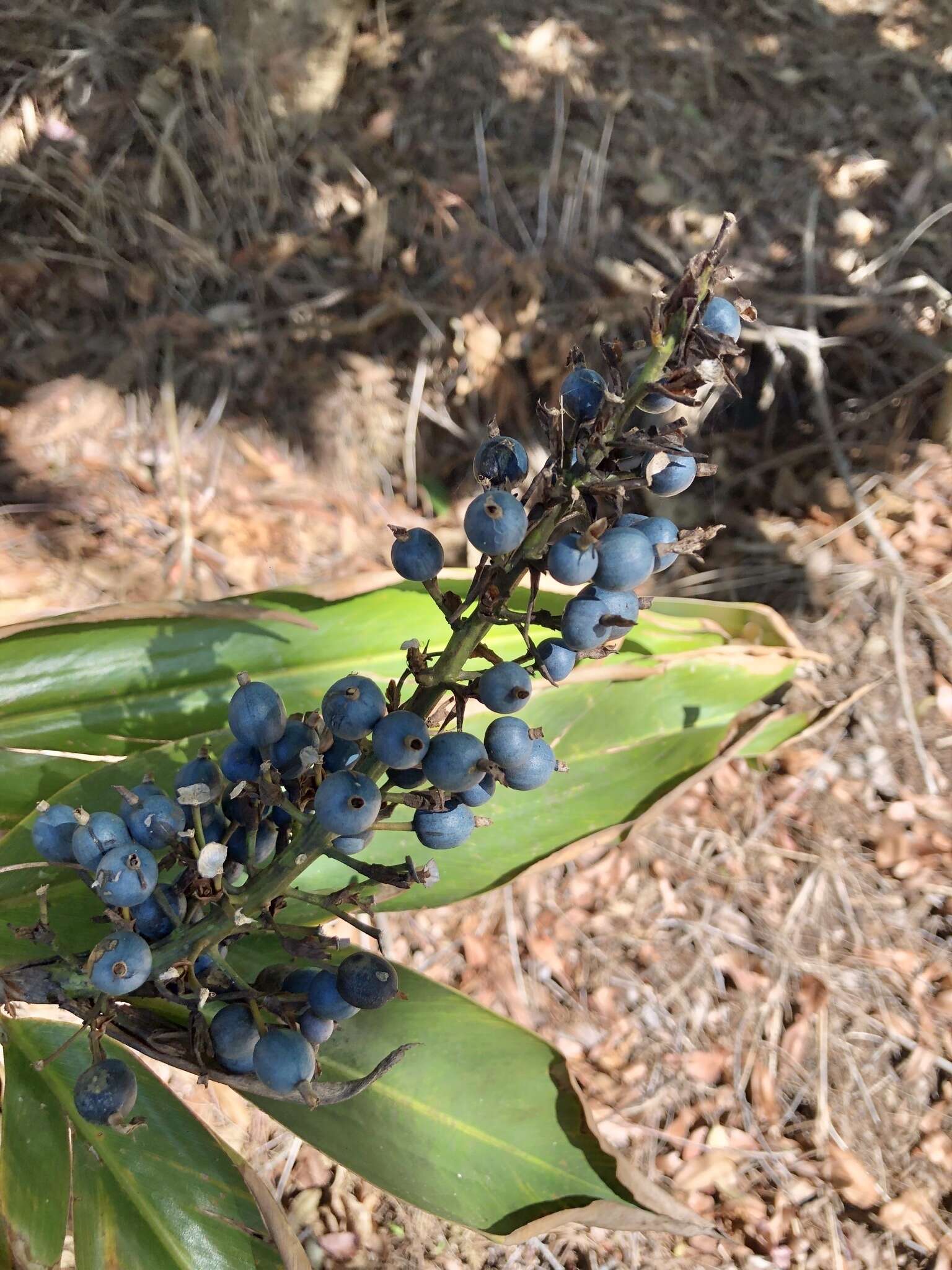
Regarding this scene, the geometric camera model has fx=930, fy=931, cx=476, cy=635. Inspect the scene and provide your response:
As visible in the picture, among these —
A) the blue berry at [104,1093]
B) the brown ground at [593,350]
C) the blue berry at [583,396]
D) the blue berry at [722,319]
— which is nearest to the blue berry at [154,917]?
the blue berry at [104,1093]

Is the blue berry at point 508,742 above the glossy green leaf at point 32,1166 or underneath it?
above

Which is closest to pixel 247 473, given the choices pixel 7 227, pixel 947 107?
pixel 7 227

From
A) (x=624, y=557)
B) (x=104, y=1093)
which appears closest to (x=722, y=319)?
(x=624, y=557)

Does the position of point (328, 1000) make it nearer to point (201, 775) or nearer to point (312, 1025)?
point (312, 1025)

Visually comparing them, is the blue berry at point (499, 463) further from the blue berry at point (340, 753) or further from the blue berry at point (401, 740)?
the blue berry at point (340, 753)

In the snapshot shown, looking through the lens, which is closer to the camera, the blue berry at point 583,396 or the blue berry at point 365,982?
the blue berry at point 583,396

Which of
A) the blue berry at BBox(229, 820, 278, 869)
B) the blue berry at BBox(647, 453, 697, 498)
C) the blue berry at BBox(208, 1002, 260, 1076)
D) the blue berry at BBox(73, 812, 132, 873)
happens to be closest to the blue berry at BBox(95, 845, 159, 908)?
the blue berry at BBox(73, 812, 132, 873)
